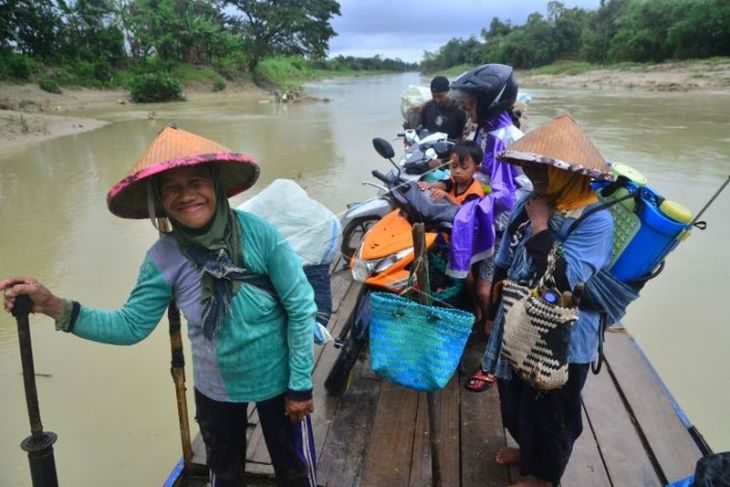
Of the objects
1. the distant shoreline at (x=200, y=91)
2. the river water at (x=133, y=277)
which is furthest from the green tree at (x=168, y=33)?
the river water at (x=133, y=277)

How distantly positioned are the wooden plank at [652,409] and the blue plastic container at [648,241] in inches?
39.4

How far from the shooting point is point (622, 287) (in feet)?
5.48

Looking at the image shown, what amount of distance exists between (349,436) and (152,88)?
87.2ft

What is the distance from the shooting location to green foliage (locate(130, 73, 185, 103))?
24969 millimetres

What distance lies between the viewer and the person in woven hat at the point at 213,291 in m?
1.48

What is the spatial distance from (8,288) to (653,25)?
4737 centimetres

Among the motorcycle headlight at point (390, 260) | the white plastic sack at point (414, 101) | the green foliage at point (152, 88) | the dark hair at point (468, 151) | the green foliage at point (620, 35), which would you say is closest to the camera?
the motorcycle headlight at point (390, 260)

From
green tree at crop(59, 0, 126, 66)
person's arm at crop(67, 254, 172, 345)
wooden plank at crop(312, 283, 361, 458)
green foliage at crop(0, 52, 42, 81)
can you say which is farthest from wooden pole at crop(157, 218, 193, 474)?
green tree at crop(59, 0, 126, 66)

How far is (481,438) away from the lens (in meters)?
2.32

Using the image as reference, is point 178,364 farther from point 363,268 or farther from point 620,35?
point 620,35

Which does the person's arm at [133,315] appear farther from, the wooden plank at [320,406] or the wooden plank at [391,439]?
the wooden plank at [391,439]

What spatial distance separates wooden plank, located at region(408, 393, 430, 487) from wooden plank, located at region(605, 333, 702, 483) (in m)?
0.95

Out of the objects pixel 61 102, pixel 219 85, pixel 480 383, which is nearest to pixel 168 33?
pixel 219 85

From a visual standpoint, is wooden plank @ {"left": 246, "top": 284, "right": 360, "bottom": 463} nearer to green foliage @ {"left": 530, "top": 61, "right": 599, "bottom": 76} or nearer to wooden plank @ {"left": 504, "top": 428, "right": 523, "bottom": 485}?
wooden plank @ {"left": 504, "top": 428, "right": 523, "bottom": 485}
